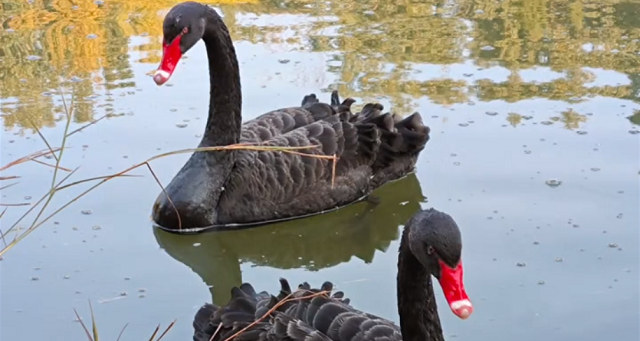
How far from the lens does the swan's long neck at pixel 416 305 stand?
115 inches

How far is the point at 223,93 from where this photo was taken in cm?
484

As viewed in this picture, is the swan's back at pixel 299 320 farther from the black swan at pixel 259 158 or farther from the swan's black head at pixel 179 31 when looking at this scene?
the swan's black head at pixel 179 31

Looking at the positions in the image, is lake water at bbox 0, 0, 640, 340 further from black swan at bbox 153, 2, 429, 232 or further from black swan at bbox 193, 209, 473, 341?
black swan at bbox 193, 209, 473, 341

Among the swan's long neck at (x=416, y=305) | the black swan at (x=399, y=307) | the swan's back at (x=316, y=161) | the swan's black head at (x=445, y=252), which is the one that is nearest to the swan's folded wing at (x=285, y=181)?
the swan's back at (x=316, y=161)

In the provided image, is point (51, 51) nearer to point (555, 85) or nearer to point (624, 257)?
point (555, 85)

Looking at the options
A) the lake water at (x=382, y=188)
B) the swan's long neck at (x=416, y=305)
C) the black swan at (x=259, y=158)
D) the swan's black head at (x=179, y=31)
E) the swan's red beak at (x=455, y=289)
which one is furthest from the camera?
the black swan at (x=259, y=158)

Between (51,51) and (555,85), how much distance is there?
3.27 metres

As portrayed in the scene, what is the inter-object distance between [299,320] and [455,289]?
2.08 feet

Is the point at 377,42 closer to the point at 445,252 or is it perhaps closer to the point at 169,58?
the point at 169,58

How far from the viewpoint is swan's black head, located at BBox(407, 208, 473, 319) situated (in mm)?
2594

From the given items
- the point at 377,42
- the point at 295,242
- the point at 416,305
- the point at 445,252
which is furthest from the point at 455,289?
the point at 377,42

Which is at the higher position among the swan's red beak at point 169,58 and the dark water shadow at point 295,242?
the swan's red beak at point 169,58

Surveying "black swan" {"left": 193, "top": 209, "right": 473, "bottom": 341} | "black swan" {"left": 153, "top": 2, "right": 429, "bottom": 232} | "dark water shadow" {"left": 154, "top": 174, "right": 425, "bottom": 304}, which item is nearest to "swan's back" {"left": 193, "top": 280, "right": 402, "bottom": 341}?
"black swan" {"left": 193, "top": 209, "right": 473, "bottom": 341}

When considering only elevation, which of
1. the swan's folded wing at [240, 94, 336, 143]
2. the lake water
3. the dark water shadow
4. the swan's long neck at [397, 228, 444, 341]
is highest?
the swan's long neck at [397, 228, 444, 341]
